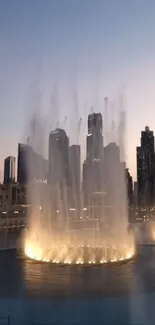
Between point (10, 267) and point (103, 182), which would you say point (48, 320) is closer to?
point (10, 267)

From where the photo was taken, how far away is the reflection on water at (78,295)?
1073 cm

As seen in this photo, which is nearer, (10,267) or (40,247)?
(10,267)

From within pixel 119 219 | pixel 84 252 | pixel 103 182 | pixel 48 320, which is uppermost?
pixel 103 182

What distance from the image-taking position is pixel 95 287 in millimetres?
12961

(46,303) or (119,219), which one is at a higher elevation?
(119,219)

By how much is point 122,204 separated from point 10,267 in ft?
38.5

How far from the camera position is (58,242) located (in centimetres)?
2272

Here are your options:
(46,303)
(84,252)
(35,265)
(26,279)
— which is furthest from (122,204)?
(46,303)

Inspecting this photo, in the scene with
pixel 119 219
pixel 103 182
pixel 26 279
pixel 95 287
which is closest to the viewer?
pixel 95 287

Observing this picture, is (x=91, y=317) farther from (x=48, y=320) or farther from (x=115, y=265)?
(x=115, y=265)

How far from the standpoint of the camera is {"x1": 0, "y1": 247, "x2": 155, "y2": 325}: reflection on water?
1073cm

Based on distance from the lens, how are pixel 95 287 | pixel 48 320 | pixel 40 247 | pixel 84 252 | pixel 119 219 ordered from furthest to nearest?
pixel 119 219, pixel 40 247, pixel 84 252, pixel 95 287, pixel 48 320

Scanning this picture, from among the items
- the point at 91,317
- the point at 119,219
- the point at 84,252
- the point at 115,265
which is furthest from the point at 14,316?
the point at 119,219

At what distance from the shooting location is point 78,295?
464 inches
